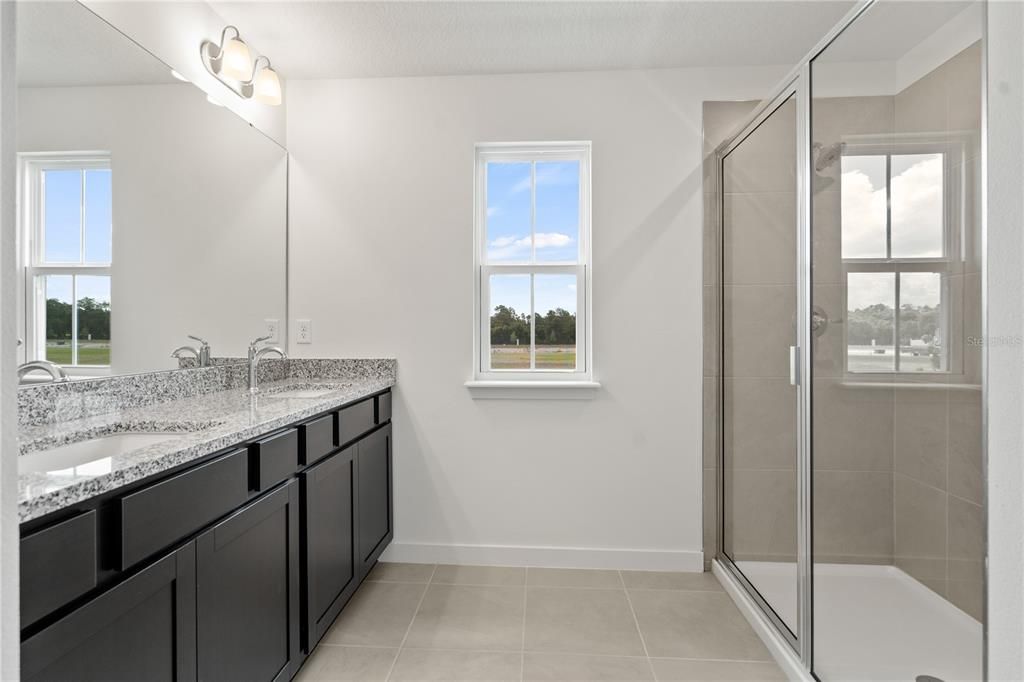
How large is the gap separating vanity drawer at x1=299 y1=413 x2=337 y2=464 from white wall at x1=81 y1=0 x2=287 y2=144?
1414 millimetres

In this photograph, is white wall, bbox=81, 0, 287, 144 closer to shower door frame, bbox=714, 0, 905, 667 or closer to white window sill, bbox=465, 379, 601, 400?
white window sill, bbox=465, 379, 601, 400

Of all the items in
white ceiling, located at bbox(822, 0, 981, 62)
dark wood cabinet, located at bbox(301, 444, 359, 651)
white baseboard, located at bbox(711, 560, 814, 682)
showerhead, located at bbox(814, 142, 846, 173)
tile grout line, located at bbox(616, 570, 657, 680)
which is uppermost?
white ceiling, located at bbox(822, 0, 981, 62)

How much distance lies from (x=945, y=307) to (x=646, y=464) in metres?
1.54

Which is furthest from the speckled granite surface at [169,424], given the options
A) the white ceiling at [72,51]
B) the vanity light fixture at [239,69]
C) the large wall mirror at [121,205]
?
the vanity light fixture at [239,69]

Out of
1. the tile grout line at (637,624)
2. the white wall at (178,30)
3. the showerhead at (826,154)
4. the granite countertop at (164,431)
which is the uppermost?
the white wall at (178,30)

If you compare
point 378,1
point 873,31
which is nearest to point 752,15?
point 873,31

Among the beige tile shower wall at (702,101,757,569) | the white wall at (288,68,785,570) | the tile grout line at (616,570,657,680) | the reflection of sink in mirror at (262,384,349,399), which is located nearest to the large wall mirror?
the reflection of sink in mirror at (262,384,349,399)

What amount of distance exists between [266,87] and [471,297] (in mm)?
1314

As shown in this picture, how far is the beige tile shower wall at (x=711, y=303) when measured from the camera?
2494 mm

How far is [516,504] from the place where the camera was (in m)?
2.58

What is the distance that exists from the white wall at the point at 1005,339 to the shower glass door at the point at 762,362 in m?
0.64

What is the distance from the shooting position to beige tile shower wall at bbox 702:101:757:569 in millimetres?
2494

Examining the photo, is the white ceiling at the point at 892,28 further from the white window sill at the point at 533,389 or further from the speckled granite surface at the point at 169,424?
the speckled granite surface at the point at 169,424

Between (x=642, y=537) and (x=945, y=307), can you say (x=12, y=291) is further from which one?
(x=642, y=537)
